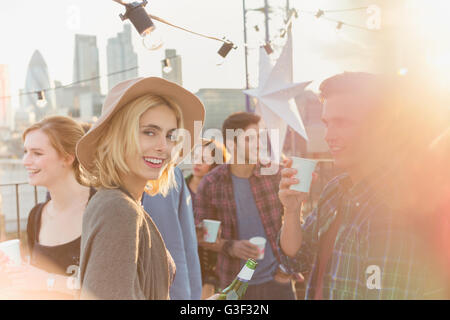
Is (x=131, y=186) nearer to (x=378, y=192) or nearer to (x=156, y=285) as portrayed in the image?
(x=156, y=285)

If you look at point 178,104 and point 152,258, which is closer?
point 152,258

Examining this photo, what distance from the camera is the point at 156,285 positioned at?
3.39 feet

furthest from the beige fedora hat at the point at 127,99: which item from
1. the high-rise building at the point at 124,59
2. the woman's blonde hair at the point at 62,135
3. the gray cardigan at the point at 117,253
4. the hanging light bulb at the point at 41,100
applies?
the hanging light bulb at the point at 41,100

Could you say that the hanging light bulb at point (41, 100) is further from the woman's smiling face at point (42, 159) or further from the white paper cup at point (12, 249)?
the white paper cup at point (12, 249)

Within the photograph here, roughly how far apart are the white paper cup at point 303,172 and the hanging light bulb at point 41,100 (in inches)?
147

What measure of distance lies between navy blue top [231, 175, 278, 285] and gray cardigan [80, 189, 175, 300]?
1564 mm

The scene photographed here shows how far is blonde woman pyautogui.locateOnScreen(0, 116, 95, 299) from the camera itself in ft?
5.96

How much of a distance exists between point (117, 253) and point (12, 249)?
0.98m

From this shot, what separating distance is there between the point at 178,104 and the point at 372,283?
0.91 metres

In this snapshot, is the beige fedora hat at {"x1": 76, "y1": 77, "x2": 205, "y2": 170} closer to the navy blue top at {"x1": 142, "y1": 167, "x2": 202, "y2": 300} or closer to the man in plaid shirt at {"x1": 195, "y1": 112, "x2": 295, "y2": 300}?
the navy blue top at {"x1": 142, "y1": 167, "x2": 202, "y2": 300}

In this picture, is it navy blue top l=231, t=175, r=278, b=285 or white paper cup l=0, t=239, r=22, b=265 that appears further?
navy blue top l=231, t=175, r=278, b=285

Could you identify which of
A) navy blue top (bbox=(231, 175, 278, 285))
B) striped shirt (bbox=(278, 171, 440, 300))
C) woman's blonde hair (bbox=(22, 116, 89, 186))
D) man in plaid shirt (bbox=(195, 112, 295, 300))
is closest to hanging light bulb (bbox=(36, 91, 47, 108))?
woman's blonde hair (bbox=(22, 116, 89, 186))

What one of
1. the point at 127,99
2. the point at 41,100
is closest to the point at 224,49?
the point at 127,99

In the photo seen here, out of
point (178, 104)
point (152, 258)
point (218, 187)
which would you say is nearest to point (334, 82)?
point (178, 104)
